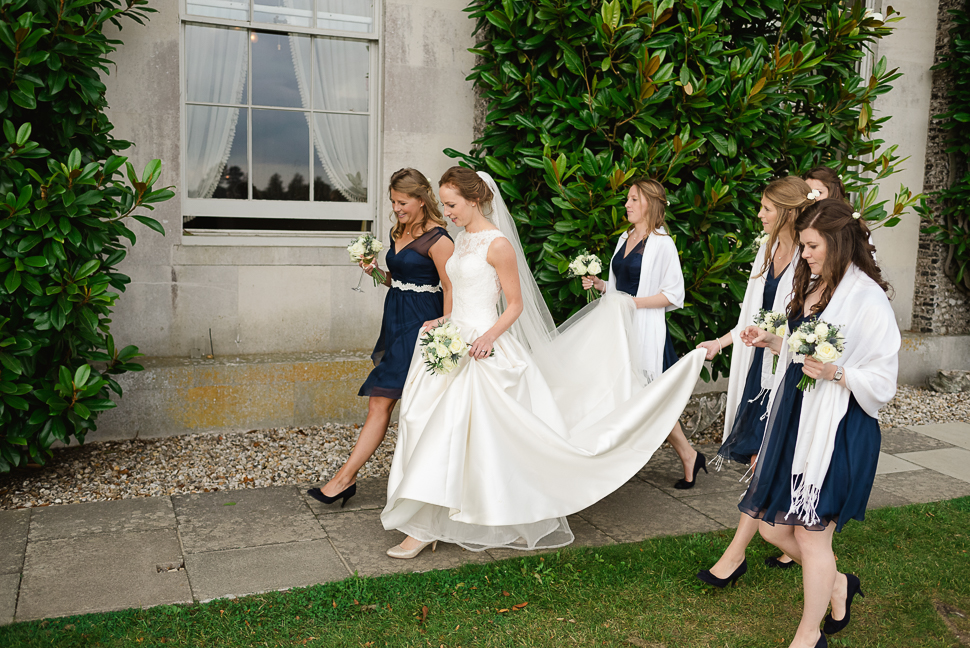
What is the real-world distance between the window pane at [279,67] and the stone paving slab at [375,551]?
379cm

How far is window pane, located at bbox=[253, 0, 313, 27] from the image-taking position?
260 inches

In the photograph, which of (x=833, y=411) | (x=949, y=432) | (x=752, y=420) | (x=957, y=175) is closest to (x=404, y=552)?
(x=752, y=420)

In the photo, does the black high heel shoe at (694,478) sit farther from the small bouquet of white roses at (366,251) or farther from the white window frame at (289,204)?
the white window frame at (289,204)

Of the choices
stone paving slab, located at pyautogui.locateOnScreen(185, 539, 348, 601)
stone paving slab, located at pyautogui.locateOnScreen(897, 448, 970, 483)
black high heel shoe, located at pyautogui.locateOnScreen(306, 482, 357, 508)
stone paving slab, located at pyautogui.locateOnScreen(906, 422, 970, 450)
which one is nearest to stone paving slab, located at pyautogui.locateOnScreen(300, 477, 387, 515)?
black high heel shoe, located at pyautogui.locateOnScreen(306, 482, 357, 508)

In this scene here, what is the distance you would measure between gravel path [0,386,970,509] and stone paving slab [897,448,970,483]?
1706 mm

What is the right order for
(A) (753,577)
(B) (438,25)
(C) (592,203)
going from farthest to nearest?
(B) (438,25) < (C) (592,203) < (A) (753,577)

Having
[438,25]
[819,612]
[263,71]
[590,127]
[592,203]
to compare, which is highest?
[438,25]

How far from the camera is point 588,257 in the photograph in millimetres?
5305

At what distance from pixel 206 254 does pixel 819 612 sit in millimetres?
5201

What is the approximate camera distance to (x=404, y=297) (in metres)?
4.84

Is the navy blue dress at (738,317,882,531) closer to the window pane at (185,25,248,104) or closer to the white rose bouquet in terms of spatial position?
the white rose bouquet

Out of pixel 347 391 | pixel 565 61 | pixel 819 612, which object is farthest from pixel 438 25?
pixel 819 612

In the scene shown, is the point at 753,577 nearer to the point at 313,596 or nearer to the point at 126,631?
the point at 313,596

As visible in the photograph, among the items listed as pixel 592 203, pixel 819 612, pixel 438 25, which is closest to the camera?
pixel 819 612
